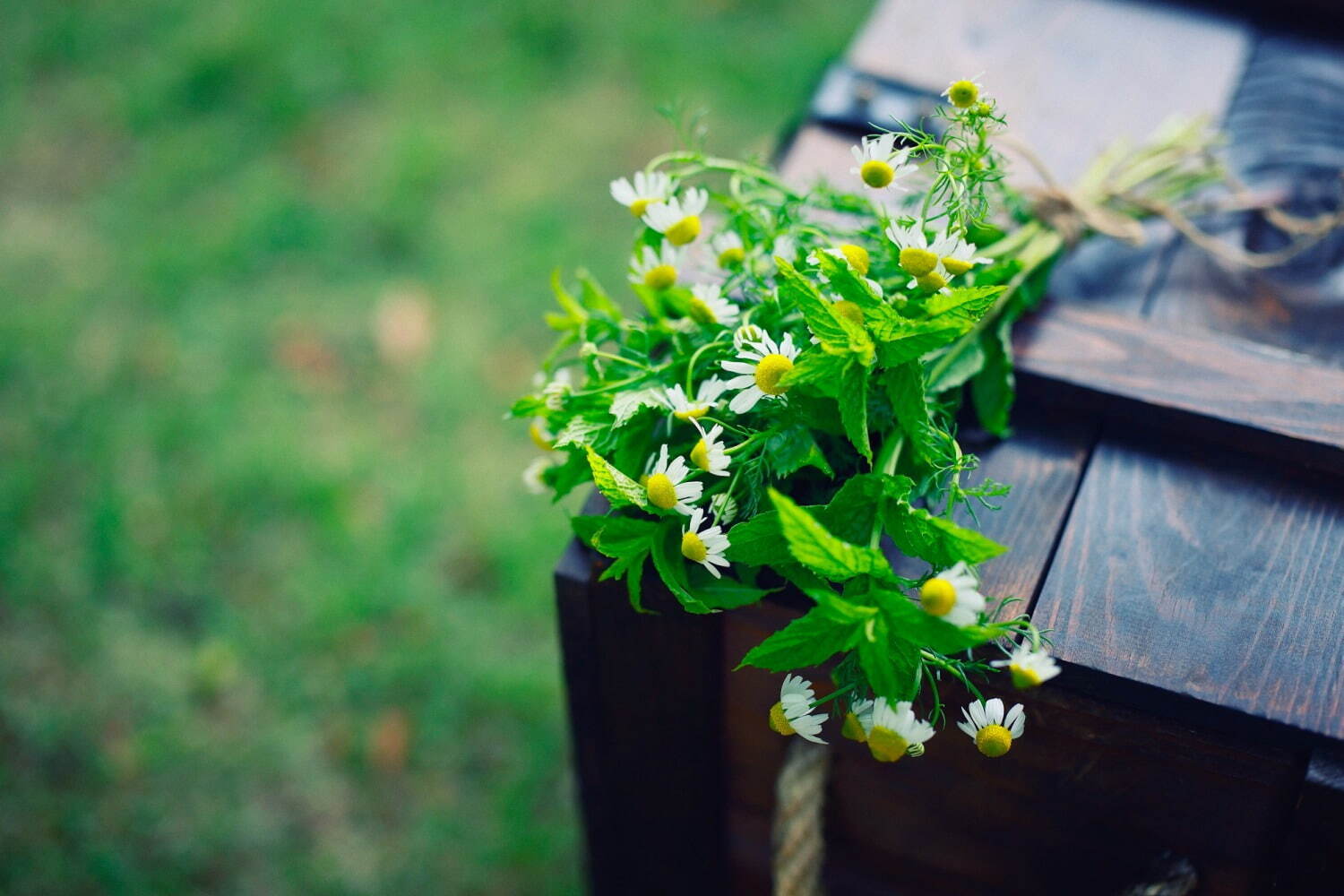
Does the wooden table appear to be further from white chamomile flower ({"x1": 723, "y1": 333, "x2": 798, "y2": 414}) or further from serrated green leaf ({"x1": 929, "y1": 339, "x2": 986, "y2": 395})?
white chamomile flower ({"x1": 723, "y1": 333, "x2": 798, "y2": 414})

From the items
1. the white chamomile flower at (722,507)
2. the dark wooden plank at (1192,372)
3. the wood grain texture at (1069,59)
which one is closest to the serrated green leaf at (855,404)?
the white chamomile flower at (722,507)

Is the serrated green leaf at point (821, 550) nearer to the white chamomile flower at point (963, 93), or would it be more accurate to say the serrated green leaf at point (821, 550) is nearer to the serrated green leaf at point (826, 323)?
the serrated green leaf at point (826, 323)

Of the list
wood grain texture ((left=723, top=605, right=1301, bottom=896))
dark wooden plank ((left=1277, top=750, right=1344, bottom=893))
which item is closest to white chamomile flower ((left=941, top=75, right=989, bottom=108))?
wood grain texture ((left=723, top=605, right=1301, bottom=896))

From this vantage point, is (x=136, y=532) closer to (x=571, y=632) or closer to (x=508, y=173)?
(x=508, y=173)

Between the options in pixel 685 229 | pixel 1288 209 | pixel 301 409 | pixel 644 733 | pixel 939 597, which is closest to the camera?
pixel 939 597

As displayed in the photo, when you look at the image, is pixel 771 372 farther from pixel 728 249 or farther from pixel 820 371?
pixel 728 249

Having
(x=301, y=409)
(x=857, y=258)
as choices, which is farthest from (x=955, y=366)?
(x=301, y=409)

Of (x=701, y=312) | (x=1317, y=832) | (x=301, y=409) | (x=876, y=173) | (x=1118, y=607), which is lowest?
(x=301, y=409)
